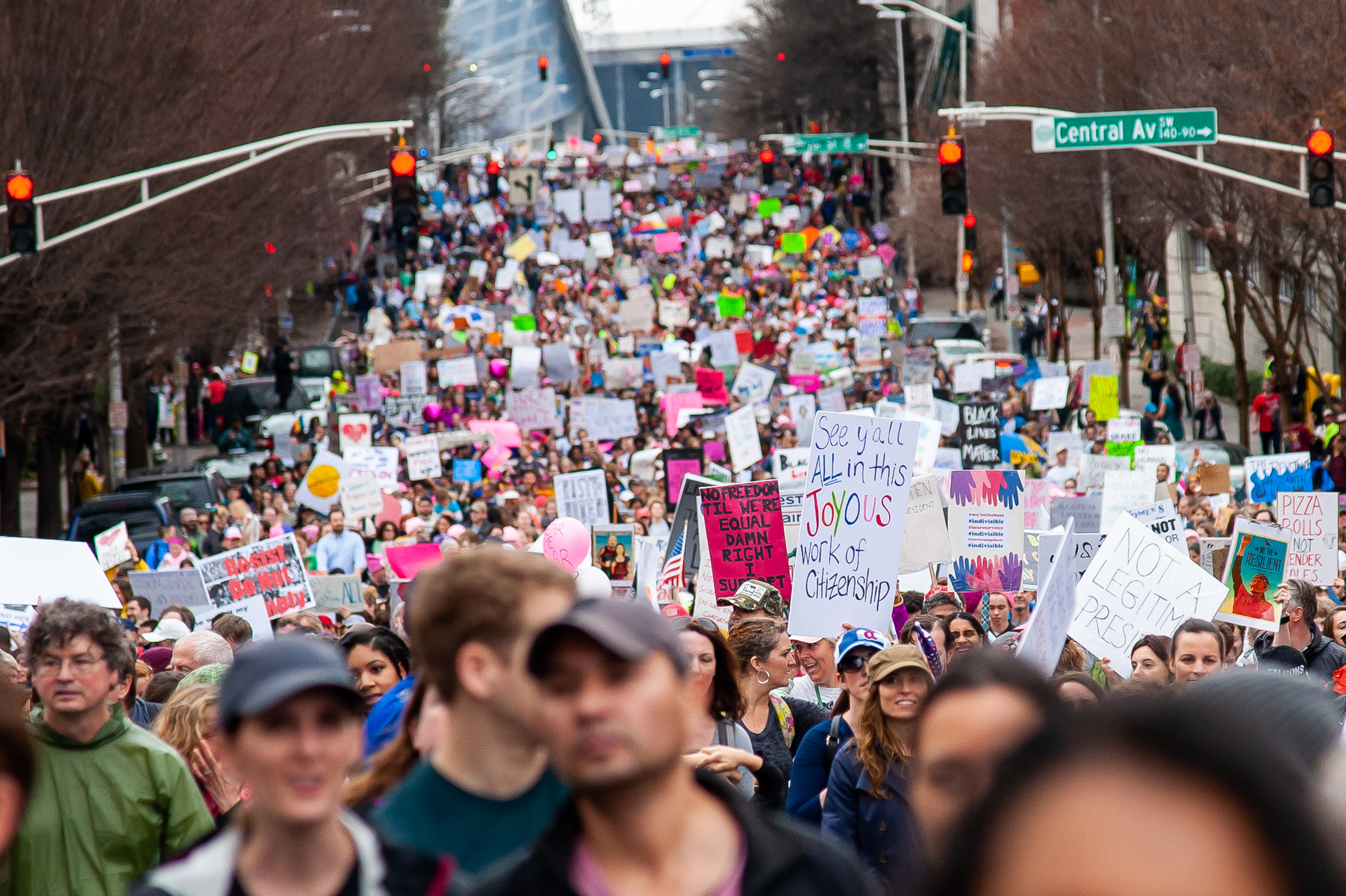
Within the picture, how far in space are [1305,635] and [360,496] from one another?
12731 mm

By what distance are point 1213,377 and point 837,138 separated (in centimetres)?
1383

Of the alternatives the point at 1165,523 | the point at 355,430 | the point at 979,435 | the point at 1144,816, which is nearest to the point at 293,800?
the point at 1144,816

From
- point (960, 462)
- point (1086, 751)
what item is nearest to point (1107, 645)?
point (1086, 751)

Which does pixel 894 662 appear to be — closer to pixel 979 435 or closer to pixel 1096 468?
pixel 1096 468

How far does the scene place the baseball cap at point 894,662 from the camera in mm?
5191

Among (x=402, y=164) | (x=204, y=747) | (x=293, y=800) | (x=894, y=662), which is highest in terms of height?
(x=402, y=164)

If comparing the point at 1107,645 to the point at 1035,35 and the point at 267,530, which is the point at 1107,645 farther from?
the point at 1035,35

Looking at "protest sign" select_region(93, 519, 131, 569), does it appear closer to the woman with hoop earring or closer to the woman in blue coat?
the woman with hoop earring

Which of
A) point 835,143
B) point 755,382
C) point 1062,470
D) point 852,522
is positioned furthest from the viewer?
point 835,143

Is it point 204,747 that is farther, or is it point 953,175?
point 953,175

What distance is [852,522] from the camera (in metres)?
9.84

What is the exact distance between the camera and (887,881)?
4.97m

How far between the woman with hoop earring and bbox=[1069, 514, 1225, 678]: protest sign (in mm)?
2825

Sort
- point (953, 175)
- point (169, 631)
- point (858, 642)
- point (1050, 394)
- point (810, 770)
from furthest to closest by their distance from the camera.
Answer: point (1050, 394) < point (953, 175) < point (169, 631) < point (858, 642) < point (810, 770)
